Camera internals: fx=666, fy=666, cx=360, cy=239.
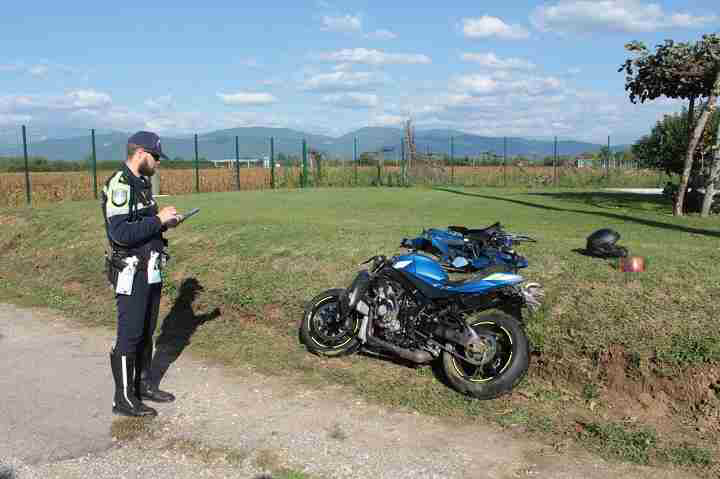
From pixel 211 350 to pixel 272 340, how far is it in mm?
651

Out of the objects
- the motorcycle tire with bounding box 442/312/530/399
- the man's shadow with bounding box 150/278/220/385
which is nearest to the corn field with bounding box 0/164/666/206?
the man's shadow with bounding box 150/278/220/385

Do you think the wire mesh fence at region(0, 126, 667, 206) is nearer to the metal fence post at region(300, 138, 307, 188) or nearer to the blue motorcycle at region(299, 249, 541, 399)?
the metal fence post at region(300, 138, 307, 188)

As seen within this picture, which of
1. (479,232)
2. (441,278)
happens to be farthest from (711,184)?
(441,278)

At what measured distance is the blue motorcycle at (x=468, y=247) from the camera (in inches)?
291

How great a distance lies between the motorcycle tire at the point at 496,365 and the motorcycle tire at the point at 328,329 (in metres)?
1.13

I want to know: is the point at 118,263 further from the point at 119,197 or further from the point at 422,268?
the point at 422,268

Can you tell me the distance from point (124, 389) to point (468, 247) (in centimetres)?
419

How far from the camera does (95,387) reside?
19.2 feet

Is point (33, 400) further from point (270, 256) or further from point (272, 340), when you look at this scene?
point (270, 256)

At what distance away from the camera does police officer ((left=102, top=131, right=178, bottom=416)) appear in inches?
198

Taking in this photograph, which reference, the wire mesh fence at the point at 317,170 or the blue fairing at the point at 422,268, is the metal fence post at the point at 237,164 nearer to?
the wire mesh fence at the point at 317,170

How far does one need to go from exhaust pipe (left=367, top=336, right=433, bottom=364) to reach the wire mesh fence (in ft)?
55.7

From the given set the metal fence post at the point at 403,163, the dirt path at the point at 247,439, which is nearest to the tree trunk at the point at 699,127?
the dirt path at the point at 247,439

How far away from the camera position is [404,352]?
19.5 ft
